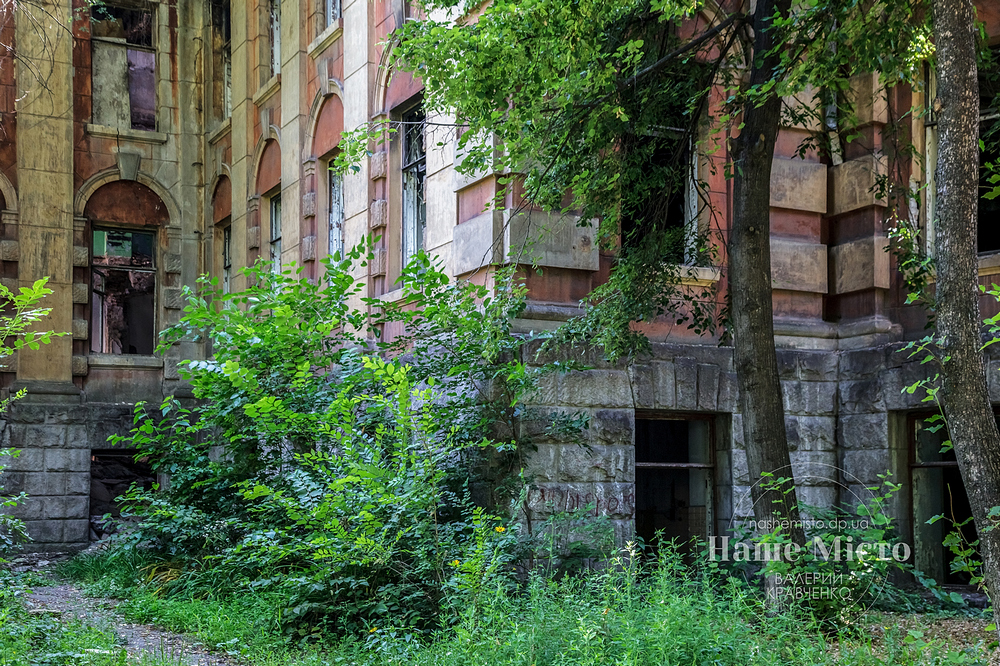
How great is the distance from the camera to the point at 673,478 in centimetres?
1102

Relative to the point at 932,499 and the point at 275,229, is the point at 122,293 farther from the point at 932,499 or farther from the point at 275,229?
the point at 932,499

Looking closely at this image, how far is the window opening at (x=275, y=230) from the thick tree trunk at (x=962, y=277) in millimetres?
12171

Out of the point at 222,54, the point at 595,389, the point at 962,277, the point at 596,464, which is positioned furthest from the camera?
the point at 222,54

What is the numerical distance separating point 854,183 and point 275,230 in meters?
9.34

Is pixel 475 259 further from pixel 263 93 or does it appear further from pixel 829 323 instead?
pixel 263 93

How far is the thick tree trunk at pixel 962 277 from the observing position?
18.8ft

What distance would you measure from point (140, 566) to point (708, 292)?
22.4ft

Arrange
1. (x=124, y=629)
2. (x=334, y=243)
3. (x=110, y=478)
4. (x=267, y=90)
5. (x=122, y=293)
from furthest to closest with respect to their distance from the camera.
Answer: (x=122, y=293) → (x=110, y=478) → (x=267, y=90) → (x=334, y=243) → (x=124, y=629)

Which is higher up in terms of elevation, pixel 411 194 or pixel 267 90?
pixel 267 90

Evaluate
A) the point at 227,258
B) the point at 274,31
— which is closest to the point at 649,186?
the point at 274,31

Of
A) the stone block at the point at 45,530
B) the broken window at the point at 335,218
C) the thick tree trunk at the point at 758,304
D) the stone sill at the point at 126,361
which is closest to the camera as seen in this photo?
the thick tree trunk at the point at 758,304

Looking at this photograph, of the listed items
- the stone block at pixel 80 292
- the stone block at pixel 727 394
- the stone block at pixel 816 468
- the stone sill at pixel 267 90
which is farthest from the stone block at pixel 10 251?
the stone block at pixel 816 468

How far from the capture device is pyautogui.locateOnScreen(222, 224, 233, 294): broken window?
18.2 meters

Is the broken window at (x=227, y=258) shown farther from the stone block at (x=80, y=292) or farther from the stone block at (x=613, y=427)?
the stone block at (x=613, y=427)
